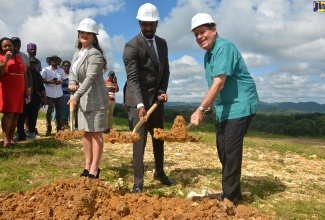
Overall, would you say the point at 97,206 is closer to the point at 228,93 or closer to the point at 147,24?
the point at 228,93

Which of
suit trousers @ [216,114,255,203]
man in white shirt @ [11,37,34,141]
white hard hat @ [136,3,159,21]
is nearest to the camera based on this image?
suit trousers @ [216,114,255,203]

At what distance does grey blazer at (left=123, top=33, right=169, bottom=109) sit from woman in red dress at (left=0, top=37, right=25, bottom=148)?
336 centimetres

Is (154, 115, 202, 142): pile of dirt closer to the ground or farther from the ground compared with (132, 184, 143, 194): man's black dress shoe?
farther from the ground

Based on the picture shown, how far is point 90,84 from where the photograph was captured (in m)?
4.74

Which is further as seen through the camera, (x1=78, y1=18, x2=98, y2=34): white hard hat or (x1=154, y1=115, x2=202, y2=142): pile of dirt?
(x1=78, y1=18, x2=98, y2=34): white hard hat

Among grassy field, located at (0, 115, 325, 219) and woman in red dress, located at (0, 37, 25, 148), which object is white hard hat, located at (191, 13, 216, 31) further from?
woman in red dress, located at (0, 37, 25, 148)

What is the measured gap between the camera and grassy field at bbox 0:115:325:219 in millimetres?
4929

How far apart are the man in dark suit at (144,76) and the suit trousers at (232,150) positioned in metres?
1.10

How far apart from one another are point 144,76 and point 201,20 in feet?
4.11

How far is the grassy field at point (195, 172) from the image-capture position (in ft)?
16.2

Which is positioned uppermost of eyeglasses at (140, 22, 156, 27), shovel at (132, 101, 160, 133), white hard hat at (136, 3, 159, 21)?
white hard hat at (136, 3, 159, 21)

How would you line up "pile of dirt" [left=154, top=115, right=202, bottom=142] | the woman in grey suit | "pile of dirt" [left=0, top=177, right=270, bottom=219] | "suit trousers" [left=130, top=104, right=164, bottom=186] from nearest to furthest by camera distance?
"pile of dirt" [left=0, top=177, right=270, bottom=219] → "pile of dirt" [left=154, top=115, right=202, bottom=142] → the woman in grey suit → "suit trousers" [left=130, top=104, right=164, bottom=186]

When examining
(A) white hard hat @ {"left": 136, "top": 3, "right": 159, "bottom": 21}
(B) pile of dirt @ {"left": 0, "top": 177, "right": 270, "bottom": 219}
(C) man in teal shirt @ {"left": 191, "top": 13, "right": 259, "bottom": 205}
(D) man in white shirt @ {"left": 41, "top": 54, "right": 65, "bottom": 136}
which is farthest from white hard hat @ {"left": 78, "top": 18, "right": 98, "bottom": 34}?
(D) man in white shirt @ {"left": 41, "top": 54, "right": 65, "bottom": 136}

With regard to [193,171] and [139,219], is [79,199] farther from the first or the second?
[193,171]
